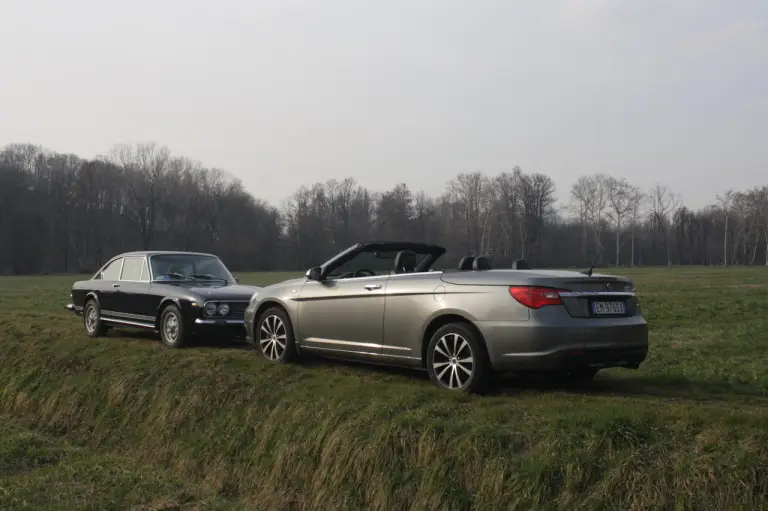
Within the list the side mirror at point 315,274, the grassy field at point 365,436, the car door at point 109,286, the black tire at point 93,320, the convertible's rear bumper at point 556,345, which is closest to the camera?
the grassy field at point 365,436

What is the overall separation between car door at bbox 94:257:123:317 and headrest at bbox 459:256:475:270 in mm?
7554

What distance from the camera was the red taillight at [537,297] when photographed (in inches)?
239

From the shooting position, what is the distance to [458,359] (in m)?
6.57

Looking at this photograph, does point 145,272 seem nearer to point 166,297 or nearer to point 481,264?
point 166,297

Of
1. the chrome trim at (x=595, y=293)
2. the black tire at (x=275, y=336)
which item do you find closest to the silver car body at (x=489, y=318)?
the chrome trim at (x=595, y=293)

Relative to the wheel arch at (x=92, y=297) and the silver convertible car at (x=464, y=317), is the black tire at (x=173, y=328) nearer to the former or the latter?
the wheel arch at (x=92, y=297)

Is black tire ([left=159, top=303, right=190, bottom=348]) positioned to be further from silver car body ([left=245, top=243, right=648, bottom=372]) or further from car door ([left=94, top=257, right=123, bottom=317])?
silver car body ([left=245, top=243, right=648, bottom=372])

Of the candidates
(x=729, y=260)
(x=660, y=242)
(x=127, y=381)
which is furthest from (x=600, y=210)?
(x=127, y=381)

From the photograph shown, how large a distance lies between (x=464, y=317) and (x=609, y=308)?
1382 millimetres

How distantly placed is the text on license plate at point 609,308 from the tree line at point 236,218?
70.3 meters

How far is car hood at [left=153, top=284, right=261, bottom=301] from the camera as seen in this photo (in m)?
10.5

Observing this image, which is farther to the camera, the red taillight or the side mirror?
the side mirror

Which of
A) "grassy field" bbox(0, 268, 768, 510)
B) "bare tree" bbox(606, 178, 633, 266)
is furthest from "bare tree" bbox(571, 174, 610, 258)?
"grassy field" bbox(0, 268, 768, 510)

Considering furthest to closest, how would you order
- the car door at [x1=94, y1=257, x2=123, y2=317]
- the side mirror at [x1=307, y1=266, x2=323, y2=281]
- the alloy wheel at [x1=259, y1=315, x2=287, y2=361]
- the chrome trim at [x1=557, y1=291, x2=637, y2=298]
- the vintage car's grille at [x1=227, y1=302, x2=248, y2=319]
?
the car door at [x1=94, y1=257, x2=123, y2=317] < the vintage car's grille at [x1=227, y1=302, x2=248, y2=319] < the alloy wheel at [x1=259, y1=315, x2=287, y2=361] < the side mirror at [x1=307, y1=266, x2=323, y2=281] < the chrome trim at [x1=557, y1=291, x2=637, y2=298]
